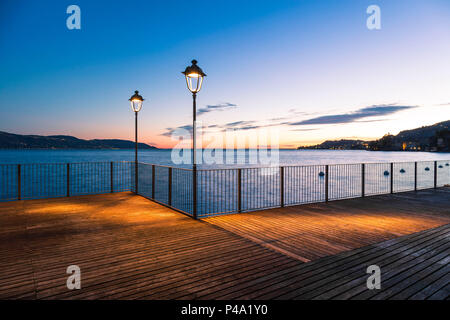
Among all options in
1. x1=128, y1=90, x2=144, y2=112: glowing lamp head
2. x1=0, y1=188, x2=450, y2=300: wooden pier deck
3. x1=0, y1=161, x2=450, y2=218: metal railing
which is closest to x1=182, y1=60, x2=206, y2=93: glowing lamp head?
x1=0, y1=161, x2=450, y2=218: metal railing

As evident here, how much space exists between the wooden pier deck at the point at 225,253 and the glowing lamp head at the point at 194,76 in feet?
9.61

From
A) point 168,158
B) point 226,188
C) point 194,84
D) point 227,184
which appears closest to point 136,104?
point 194,84

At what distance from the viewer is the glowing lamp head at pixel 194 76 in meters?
5.05

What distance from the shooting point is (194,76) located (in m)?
5.11

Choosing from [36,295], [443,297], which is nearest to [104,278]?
[36,295]

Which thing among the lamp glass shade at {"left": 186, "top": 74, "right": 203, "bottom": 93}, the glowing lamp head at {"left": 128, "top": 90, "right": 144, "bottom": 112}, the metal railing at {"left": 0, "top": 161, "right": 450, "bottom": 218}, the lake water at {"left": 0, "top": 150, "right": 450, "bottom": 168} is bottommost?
the metal railing at {"left": 0, "top": 161, "right": 450, "bottom": 218}

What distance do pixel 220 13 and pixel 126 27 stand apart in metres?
5.27

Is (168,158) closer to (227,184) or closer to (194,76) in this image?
(227,184)

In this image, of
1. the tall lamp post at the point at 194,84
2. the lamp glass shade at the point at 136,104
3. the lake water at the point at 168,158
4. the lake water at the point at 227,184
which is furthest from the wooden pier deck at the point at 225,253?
the lake water at the point at 168,158

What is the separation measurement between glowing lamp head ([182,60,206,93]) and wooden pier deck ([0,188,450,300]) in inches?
115

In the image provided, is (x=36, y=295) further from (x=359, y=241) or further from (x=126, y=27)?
(x=126, y=27)

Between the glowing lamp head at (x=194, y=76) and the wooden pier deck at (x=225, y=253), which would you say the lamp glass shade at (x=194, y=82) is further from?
the wooden pier deck at (x=225, y=253)

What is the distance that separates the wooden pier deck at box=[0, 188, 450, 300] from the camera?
2338 mm

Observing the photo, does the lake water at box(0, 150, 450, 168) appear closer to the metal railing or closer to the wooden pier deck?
the metal railing
